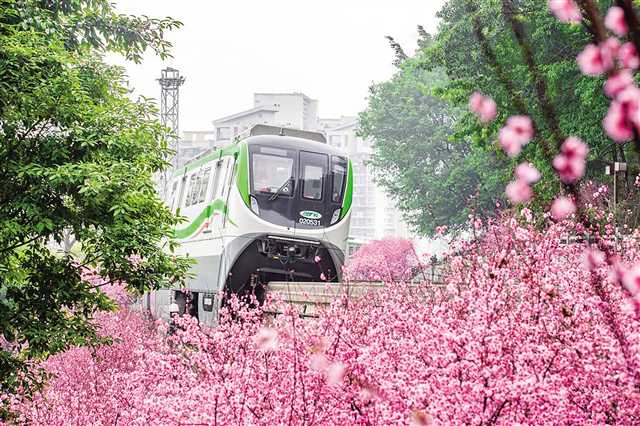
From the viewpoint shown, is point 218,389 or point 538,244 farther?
point 538,244

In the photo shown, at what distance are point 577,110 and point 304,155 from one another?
8198 millimetres

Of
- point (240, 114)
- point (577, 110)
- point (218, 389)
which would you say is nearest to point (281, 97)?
point (240, 114)

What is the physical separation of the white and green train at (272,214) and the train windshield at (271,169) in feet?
0.06

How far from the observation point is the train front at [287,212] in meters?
13.4

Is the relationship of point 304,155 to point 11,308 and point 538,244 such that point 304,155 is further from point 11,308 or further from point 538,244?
point 538,244

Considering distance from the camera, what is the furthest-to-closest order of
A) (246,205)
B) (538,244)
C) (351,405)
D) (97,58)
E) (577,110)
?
(577,110) < (246,205) < (97,58) < (538,244) < (351,405)

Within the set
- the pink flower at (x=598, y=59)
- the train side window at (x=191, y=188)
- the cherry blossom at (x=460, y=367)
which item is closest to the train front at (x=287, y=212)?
the train side window at (x=191, y=188)

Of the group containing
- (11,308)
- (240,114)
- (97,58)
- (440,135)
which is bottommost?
(11,308)

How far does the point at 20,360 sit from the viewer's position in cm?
886

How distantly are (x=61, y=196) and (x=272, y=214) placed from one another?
5004 mm

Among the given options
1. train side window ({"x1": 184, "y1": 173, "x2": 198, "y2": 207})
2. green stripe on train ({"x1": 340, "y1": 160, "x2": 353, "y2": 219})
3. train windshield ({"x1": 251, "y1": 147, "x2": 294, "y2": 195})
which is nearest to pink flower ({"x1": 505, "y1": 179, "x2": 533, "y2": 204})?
train windshield ({"x1": 251, "y1": 147, "x2": 294, "y2": 195})

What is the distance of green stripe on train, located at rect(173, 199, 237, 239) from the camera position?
1387cm

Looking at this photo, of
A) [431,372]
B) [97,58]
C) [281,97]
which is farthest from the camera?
[281,97]

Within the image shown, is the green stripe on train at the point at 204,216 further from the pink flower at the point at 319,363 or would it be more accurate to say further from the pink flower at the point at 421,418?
the pink flower at the point at 421,418
